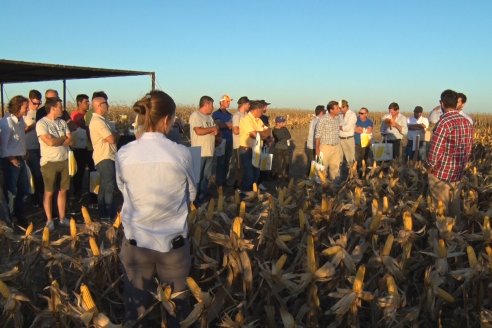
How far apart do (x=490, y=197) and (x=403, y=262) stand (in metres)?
3.72

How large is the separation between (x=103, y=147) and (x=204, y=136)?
6.00 ft

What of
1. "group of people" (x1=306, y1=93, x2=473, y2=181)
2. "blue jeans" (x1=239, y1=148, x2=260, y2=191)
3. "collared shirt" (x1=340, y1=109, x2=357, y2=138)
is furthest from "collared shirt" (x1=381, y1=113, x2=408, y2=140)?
"blue jeans" (x1=239, y1=148, x2=260, y2=191)

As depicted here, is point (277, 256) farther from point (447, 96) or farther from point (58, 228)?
point (58, 228)

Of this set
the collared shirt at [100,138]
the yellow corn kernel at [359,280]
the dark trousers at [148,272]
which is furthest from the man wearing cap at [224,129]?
the yellow corn kernel at [359,280]

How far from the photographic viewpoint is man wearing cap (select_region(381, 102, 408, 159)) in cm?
1054

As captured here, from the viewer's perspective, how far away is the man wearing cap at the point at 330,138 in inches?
298

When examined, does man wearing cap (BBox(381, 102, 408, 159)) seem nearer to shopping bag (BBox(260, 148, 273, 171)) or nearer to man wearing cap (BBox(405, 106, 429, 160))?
man wearing cap (BBox(405, 106, 429, 160))

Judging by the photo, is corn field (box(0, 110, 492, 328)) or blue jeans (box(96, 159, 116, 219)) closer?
corn field (box(0, 110, 492, 328))

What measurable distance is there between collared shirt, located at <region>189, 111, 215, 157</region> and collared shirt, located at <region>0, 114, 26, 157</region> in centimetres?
245

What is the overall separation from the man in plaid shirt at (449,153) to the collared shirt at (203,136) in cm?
346

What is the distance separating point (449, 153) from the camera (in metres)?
4.85

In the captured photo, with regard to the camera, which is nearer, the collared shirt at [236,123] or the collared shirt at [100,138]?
the collared shirt at [100,138]

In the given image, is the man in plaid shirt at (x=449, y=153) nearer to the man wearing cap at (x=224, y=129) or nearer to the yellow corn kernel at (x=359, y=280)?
the yellow corn kernel at (x=359, y=280)

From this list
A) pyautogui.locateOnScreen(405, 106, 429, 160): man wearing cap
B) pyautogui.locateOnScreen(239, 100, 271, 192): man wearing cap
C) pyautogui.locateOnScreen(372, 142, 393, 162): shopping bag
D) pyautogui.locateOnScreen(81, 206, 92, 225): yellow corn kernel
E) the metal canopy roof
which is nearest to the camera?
pyautogui.locateOnScreen(81, 206, 92, 225): yellow corn kernel
